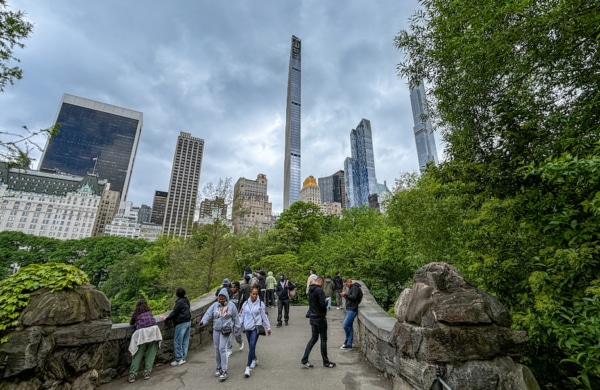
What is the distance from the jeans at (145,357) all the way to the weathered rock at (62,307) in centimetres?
101

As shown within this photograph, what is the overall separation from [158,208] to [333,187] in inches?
4659

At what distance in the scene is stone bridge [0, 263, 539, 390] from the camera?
2803mm

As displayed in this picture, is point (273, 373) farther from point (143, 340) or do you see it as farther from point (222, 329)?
point (143, 340)

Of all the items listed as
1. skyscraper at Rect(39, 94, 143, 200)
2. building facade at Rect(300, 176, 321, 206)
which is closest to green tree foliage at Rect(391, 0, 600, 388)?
building facade at Rect(300, 176, 321, 206)

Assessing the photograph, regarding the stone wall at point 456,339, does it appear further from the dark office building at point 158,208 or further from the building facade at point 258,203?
the dark office building at point 158,208

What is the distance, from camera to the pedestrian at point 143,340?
4762 mm

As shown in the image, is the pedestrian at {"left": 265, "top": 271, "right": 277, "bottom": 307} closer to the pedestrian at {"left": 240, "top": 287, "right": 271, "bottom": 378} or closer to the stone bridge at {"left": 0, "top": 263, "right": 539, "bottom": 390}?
the stone bridge at {"left": 0, "top": 263, "right": 539, "bottom": 390}

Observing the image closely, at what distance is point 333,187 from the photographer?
7421 inches

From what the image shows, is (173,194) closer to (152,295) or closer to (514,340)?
(152,295)

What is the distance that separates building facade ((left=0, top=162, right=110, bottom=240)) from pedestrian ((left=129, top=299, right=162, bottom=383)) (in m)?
127

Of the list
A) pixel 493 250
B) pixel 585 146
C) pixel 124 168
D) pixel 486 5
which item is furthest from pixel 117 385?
pixel 124 168

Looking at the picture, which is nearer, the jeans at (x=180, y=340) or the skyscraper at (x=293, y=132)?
the jeans at (x=180, y=340)

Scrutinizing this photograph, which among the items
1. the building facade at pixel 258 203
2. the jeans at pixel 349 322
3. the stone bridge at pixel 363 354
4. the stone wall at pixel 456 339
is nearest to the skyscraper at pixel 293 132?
the building facade at pixel 258 203

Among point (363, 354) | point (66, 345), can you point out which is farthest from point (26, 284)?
point (363, 354)
